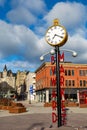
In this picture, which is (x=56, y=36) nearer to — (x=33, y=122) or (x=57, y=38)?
(x=57, y=38)

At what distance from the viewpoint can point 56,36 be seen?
13.7m

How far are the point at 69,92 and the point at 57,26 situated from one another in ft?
201

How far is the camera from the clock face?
1359 cm

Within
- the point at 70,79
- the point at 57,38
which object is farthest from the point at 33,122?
the point at 70,79

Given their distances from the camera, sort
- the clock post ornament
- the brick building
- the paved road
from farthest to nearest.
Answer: the brick building → the paved road → the clock post ornament

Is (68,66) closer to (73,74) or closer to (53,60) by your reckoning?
(73,74)

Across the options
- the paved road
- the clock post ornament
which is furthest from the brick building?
the clock post ornament

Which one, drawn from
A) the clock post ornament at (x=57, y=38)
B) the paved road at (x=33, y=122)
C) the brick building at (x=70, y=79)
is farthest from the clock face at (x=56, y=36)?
the brick building at (x=70, y=79)

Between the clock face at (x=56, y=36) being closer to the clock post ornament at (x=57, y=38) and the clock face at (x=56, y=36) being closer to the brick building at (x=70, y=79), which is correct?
the clock post ornament at (x=57, y=38)

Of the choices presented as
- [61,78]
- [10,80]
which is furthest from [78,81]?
[10,80]

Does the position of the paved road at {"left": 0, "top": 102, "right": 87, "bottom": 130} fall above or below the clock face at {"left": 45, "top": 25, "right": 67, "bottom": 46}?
below

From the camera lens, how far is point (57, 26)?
13875 millimetres

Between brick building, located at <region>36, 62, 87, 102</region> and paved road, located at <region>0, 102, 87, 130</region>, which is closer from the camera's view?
paved road, located at <region>0, 102, 87, 130</region>

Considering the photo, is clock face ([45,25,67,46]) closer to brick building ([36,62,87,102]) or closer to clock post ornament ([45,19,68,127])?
clock post ornament ([45,19,68,127])
